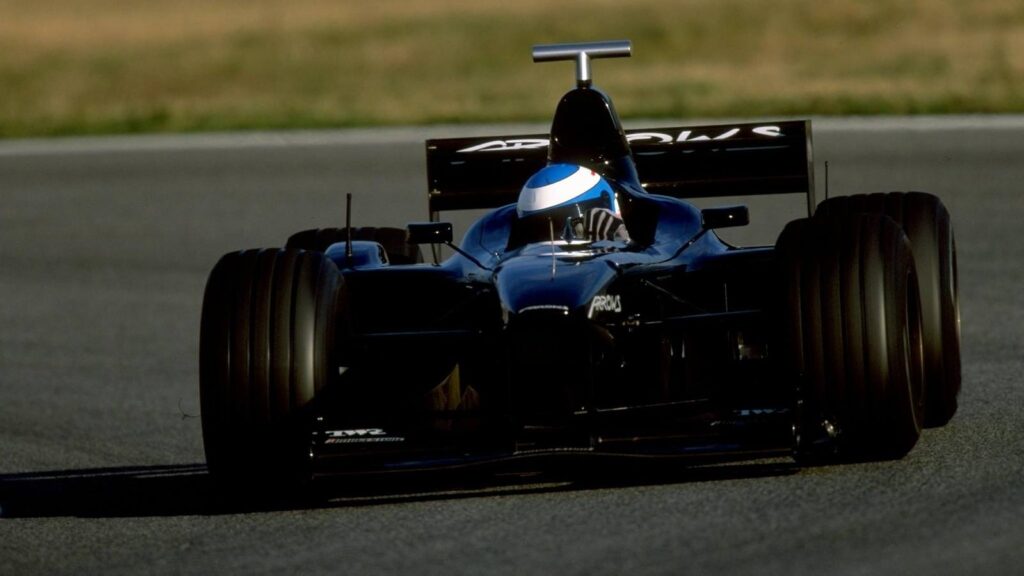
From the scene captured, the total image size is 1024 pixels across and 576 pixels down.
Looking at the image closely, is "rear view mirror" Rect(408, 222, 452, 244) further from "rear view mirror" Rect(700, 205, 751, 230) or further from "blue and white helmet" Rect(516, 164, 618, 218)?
"rear view mirror" Rect(700, 205, 751, 230)

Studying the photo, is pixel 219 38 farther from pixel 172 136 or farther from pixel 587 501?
pixel 587 501

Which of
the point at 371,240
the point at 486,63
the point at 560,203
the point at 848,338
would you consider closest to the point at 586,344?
the point at 848,338

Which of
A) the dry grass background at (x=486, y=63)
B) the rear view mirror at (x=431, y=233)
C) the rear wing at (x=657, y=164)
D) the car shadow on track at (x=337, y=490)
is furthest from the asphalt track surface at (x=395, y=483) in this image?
the dry grass background at (x=486, y=63)

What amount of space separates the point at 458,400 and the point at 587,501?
117cm

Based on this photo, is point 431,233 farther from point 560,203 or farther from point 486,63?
point 486,63

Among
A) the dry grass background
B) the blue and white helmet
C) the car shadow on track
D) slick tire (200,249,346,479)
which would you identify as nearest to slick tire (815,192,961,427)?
the blue and white helmet

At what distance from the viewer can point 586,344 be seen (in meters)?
7.54

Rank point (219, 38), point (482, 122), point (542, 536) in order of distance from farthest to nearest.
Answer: point (219, 38)
point (482, 122)
point (542, 536)

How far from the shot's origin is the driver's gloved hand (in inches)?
349

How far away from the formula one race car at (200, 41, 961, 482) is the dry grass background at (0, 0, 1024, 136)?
17.4m

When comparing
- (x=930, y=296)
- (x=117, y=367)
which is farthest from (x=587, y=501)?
(x=117, y=367)

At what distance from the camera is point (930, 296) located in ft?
28.2

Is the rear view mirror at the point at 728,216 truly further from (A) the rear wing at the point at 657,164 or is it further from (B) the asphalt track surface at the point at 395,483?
(A) the rear wing at the point at 657,164

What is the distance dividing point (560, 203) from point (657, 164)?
208 cm
